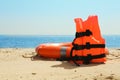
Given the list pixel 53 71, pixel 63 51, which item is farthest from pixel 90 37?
pixel 53 71

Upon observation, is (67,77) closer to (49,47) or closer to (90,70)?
(90,70)

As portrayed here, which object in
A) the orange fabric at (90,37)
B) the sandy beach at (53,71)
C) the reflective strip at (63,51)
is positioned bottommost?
the sandy beach at (53,71)

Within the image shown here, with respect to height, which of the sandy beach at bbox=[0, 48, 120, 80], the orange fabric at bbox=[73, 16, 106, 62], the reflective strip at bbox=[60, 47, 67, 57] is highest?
the orange fabric at bbox=[73, 16, 106, 62]

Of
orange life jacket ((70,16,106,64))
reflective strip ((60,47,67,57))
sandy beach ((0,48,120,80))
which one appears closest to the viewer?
sandy beach ((0,48,120,80))

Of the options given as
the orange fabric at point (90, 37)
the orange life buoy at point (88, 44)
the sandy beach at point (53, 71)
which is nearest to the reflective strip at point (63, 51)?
the sandy beach at point (53, 71)

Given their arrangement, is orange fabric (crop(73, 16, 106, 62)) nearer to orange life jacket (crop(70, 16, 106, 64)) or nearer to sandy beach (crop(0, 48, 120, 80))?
orange life jacket (crop(70, 16, 106, 64))

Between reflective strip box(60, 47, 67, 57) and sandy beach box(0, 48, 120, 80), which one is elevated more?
reflective strip box(60, 47, 67, 57)

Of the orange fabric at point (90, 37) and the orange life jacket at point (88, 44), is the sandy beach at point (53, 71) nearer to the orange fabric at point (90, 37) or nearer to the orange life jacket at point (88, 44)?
the orange life jacket at point (88, 44)

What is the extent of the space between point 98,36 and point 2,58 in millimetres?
3443

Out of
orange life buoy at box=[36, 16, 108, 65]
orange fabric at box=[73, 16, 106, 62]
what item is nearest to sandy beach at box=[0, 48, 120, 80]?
orange life buoy at box=[36, 16, 108, 65]

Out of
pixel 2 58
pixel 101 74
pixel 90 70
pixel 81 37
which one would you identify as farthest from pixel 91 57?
pixel 2 58

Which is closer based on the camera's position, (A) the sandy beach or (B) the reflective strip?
(A) the sandy beach

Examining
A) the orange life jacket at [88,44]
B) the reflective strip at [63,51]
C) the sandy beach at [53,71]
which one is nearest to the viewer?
the sandy beach at [53,71]

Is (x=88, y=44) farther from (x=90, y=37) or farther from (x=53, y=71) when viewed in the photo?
(x=53, y=71)
